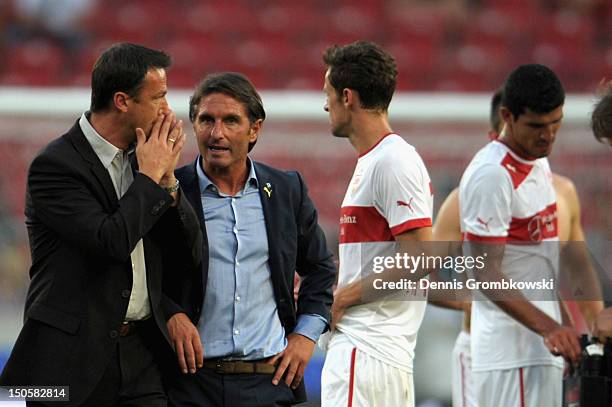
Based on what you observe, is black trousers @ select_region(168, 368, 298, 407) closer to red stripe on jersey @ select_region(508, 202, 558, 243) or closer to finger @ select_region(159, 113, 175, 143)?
finger @ select_region(159, 113, 175, 143)

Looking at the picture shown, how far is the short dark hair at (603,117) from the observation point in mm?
4305

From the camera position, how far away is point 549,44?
39.7 ft

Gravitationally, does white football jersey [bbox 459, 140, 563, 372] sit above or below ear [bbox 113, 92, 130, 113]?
below

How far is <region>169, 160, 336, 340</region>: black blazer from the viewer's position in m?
3.83

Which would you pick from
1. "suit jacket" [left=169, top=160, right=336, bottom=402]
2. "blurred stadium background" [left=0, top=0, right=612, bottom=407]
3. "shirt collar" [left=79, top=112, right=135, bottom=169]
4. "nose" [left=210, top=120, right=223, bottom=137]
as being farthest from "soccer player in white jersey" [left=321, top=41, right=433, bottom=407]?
"blurred stadium background" [left=0, top=0, right=612, bottom=407]

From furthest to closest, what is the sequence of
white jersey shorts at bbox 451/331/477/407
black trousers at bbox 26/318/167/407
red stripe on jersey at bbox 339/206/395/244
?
white jersey shorts at bbox 451/331/477/407, red stripe on jersey at bbox 339/206/395/244, black trousers at bbox 26/318/167/407

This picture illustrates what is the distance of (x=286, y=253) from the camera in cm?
392

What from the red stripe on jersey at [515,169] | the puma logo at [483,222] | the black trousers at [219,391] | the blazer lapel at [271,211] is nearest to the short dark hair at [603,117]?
the red stripe on jersey at [515,169]

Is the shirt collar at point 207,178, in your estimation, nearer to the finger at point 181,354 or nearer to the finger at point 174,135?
the finger at point 174,135

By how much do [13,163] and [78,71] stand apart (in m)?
3.87

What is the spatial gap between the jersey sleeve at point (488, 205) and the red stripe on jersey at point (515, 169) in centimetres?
3

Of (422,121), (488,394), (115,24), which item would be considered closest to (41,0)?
(115,24)

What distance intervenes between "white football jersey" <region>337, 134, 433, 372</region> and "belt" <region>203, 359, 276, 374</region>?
1.76ft

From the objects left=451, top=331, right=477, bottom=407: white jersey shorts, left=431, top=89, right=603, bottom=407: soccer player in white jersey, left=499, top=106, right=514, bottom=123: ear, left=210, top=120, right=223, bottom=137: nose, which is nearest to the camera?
left=210, top=120, right=223, bottom=137: nose
